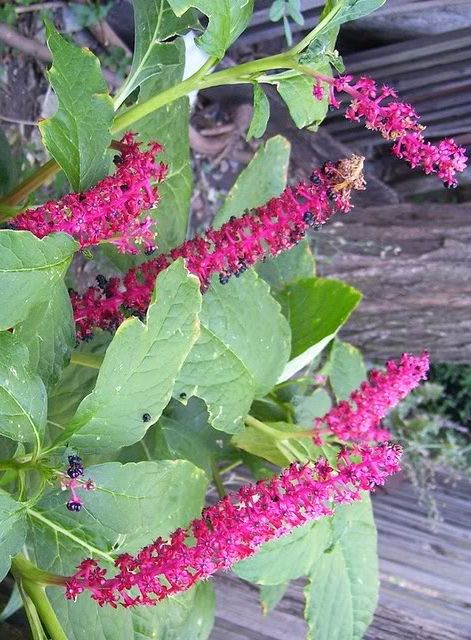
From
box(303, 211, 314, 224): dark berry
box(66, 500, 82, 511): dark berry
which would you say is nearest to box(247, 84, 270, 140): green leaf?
box(303, 211, 314, 224): dark berry

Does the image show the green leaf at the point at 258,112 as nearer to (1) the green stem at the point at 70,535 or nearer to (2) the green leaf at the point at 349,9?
(2) the green leaf at the point at 349,9

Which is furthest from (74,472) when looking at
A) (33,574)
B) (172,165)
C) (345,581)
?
(345,581)

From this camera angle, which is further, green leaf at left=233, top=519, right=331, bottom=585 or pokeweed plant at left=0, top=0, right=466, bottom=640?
green leaf at left=233, top=519, right=331, bottom=585

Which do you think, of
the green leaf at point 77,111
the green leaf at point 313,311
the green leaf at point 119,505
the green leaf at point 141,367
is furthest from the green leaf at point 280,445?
the green leaf at point 77,111

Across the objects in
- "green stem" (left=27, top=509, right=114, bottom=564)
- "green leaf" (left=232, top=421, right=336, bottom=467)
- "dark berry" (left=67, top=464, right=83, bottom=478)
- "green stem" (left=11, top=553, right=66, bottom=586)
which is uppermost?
"dark berry" (left=67, top=464, right=83, bottom=478)

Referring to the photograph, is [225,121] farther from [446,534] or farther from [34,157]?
[446,534]

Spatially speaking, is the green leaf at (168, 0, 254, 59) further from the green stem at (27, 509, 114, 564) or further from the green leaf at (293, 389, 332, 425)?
the green leaf at (293, 389, 332, 425)

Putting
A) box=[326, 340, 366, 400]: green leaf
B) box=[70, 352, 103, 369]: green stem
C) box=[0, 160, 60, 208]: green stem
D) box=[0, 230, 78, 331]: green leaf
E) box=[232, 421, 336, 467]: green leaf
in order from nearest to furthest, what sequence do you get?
box=[0, 230, 78, 331]: green leaf
box=[0, 160, 60, 208]: green stem
box=[70, 352, 103, 369]: green stem
box=[232, 421, 336, 467]: green leaf
box=[326, 340, 366, 400]: green leaf
